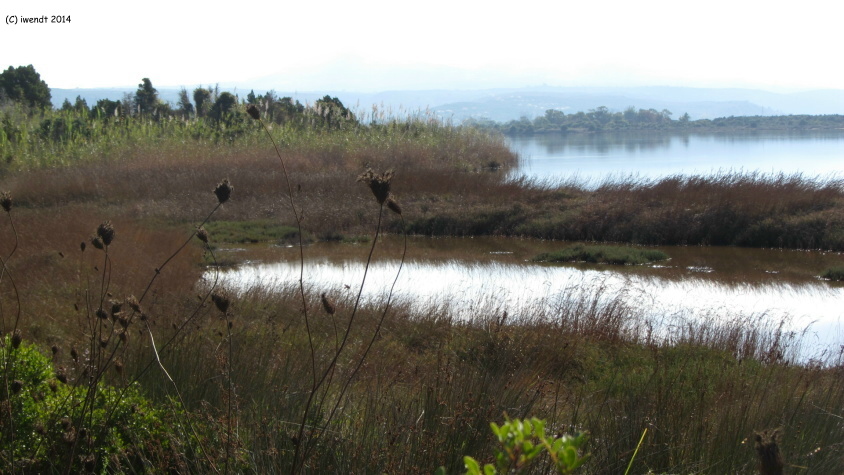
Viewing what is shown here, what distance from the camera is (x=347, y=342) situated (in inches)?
305

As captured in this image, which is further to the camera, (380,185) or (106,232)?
(106,232)

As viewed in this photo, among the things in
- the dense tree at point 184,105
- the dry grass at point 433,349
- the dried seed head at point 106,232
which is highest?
the dense tree at point 184,105

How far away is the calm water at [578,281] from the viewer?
11.1 meters

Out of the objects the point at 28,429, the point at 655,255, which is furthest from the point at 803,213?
the point at 28,429

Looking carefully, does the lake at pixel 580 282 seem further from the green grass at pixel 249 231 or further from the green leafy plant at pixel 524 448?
the green leafy plant at pixel 524 448

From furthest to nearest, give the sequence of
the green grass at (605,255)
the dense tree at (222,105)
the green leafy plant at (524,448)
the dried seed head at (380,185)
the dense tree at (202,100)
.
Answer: the dense tree at (202,100) < the dense tree at (222,105) < the green grass at (605,255) < the dried seed head at (380,185) < the green leafy plant at (524,448)

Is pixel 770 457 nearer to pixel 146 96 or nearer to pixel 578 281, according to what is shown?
pixel 578 281

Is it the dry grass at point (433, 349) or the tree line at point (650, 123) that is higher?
the tree line at point (650, 123)

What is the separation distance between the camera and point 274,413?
4.02 metres

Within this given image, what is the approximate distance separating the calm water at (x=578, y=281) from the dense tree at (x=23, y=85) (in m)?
27.5

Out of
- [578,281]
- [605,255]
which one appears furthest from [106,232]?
[605,255]

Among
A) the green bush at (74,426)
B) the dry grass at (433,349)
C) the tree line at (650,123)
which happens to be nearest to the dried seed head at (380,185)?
the dry grass at (433,349)

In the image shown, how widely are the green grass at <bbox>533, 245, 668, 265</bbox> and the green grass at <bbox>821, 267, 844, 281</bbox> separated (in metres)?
3.45

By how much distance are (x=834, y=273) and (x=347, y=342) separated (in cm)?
1195
